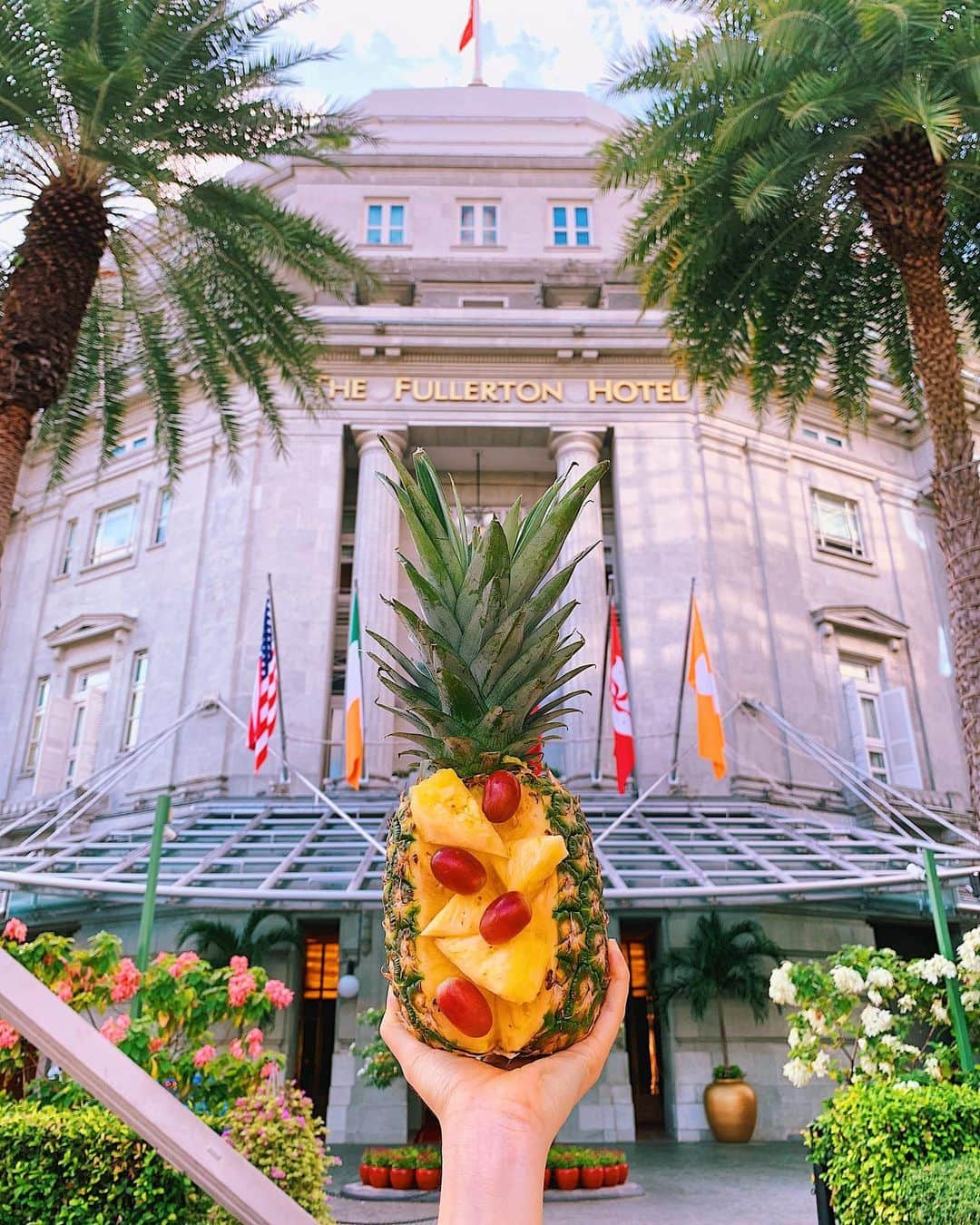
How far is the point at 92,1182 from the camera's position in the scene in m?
5.40

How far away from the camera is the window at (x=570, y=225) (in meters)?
27.1

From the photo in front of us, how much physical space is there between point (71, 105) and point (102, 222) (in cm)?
128

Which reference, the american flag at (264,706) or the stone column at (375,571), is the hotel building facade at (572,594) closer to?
the stone column at (375,571)

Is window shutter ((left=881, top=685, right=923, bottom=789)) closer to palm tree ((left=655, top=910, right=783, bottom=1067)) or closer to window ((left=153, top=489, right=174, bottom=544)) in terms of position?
palm tree ((left=655, top=910, right=783, bottom=1067))

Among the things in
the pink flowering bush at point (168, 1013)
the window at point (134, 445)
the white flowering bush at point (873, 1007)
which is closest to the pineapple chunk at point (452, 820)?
the pink flowering bush at point (168, 1013)

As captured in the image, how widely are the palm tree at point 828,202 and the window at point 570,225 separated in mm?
13677

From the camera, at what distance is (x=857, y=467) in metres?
25.5

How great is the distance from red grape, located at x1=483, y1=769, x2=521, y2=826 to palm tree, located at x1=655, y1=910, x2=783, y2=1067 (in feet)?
53.3

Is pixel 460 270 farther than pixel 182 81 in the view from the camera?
Yes

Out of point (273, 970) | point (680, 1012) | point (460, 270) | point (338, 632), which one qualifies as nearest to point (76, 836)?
point (273, 970)

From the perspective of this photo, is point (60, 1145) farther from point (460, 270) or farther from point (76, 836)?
point (460, 270)

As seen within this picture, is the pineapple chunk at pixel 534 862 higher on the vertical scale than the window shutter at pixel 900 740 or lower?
lower

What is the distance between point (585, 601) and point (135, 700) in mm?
11099

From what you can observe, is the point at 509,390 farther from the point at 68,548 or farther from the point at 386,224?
the point at 68,548
